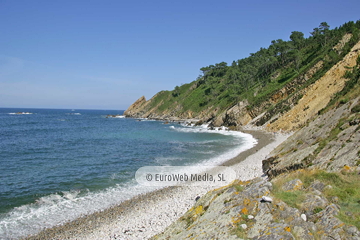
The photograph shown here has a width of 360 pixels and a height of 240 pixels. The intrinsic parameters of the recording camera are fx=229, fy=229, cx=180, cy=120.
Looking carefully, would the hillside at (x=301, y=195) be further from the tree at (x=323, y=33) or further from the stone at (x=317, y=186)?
the tree at (x=323, y=33)

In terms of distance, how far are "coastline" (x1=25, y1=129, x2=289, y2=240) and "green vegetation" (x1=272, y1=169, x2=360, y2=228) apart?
8062 mm

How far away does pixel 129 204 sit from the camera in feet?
57.0

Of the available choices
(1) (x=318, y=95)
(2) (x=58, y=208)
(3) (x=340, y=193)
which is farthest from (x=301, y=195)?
(1) (x=318, y=95)

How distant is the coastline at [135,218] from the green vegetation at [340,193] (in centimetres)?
806

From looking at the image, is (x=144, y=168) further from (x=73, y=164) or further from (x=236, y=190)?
(x=236, y=190)

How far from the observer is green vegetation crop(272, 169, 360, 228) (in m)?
6.50

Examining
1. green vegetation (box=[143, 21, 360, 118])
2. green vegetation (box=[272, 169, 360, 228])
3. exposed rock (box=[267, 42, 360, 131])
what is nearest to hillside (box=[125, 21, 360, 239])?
green vegetation (box=[272, 169, 360, 228])

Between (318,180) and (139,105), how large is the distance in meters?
153

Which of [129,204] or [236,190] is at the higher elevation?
[236,190]

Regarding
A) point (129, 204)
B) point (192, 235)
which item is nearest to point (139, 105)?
point (129, 204)

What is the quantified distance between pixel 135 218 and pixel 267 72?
8028cm

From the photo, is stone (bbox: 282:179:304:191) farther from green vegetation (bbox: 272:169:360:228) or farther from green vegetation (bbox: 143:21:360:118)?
green vegetation (bbox: 143:21:360:118)

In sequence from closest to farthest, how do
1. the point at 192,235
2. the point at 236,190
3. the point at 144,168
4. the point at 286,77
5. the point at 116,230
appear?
the point at 192,235 < the point at 236,190 < the point at 116,230 < the point at 144,168 < the point at 286,77

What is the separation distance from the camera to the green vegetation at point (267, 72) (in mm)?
54888
